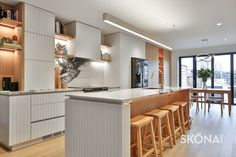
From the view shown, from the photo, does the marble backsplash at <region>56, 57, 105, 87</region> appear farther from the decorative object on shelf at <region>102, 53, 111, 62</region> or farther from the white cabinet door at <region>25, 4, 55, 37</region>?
the white cabinet door at <region>25, 4, 55, 37</region>

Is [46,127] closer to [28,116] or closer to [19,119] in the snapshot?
[28,116]

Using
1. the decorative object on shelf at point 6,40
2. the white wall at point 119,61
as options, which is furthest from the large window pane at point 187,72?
the decorative object on shelf at point 6,40

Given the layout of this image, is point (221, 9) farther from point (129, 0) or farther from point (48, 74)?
point (48, 74)

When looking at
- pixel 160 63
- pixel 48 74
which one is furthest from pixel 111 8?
pixel 160 63

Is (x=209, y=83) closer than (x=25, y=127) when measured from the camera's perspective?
No

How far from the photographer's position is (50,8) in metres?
3.54

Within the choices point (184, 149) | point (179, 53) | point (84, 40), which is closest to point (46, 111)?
point (84, 40)

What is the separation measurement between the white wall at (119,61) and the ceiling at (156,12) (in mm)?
496

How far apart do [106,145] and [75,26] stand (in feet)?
10.7

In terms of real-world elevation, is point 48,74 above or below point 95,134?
above

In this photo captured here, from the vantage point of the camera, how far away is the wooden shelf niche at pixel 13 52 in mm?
3230

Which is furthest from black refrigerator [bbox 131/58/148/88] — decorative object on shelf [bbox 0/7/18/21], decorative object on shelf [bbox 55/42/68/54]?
decorative object on shelf [bbox 0/7/18/21]

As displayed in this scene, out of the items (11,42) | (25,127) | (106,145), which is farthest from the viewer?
(11,42)

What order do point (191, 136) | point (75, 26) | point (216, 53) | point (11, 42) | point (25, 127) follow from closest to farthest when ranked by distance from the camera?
1. point (25, 127)
2. point (11, 42)
3. point (191, 136)
4. point (75, 26)
5. point (216, 53)
